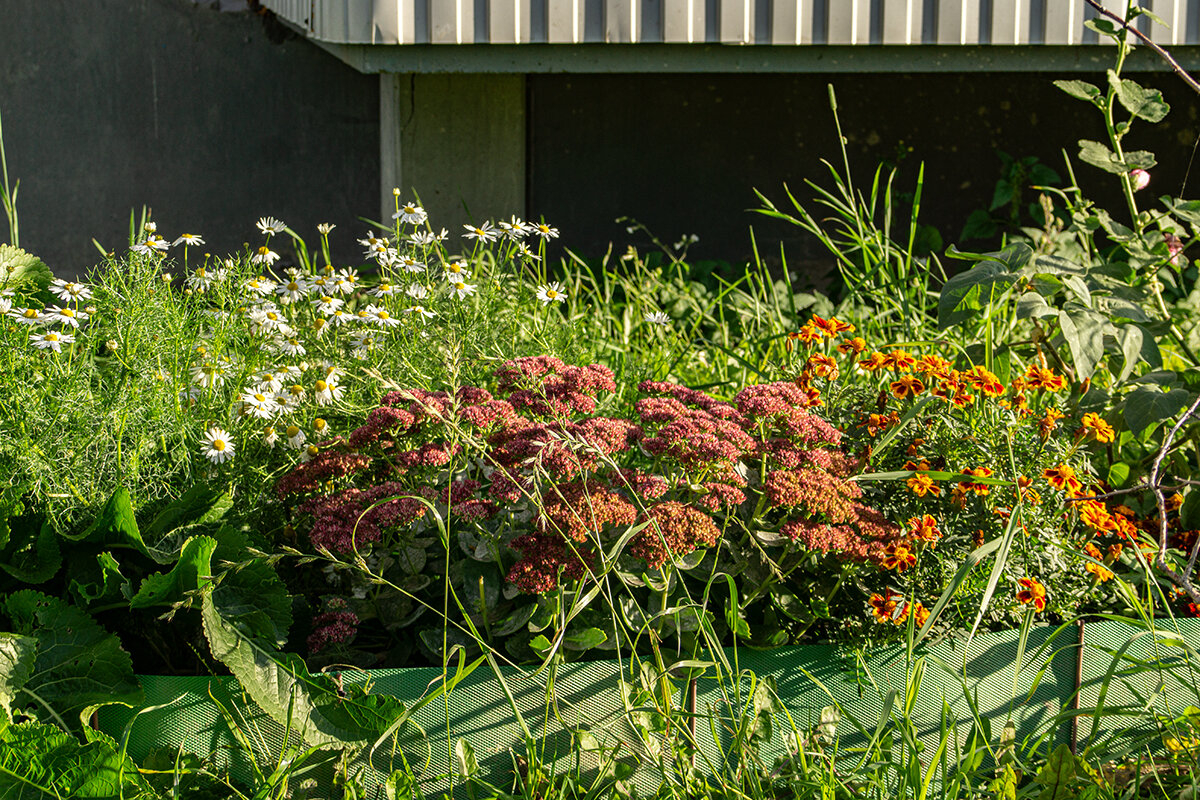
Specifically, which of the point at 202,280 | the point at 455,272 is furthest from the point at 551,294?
the point at 202,280

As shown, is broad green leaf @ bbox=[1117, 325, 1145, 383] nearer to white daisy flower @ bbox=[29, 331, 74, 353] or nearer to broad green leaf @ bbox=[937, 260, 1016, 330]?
broad green leaf @ bbox=[937, 260, 1016, 330]

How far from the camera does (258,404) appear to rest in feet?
7.55

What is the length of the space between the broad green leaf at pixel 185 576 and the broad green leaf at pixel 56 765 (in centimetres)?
27

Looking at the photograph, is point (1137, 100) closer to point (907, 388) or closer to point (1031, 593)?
point (907, 388)

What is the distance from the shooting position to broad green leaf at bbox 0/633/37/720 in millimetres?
1859

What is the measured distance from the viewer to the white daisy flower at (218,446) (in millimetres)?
2240

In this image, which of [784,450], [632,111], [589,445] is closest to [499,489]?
[589,445]

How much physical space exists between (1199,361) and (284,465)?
2242 millimetres

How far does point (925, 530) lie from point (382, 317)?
1461 mm

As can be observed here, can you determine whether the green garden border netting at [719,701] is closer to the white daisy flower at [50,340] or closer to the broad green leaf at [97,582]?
the broad green leaf at [97,582]

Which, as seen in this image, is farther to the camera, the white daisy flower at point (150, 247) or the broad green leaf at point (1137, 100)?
the white daisy flower at point (150, 247)

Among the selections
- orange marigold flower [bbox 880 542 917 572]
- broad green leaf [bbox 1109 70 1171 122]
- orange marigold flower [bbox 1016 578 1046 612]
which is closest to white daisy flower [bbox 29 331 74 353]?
orange marigold flower [bbox 880 542 917 572]

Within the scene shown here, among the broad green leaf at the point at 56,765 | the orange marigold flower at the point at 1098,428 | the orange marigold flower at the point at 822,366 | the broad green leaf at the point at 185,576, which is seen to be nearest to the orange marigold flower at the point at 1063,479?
the orange marigold flower at the point at 1098,428

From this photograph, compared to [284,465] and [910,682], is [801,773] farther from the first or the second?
[284,465]
